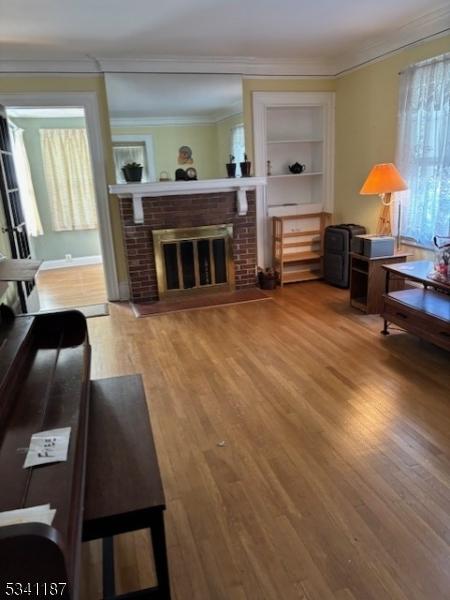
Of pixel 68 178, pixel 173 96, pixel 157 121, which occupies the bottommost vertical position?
pixel 68 178

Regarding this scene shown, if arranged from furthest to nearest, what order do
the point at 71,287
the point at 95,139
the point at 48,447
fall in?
the point at 71,287 → the point at 95,139 → the point at 48,447

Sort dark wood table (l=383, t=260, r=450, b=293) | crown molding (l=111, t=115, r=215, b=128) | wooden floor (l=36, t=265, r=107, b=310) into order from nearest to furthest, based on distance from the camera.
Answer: dark wood table (l=383, t=260, r=450, b=293), crown molding (l=111, t=115, r=215, b=128), wooden floor (l=36, t=265, r=107, b=310)

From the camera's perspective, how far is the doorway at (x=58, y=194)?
20.7 feet

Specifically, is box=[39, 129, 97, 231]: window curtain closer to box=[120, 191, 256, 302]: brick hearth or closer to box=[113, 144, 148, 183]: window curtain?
box=[113, 144, 148, 183]: window curtain

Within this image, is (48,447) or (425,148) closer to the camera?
(48,447)

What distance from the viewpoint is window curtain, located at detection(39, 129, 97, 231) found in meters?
6.57

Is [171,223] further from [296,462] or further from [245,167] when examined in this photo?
[296,462]

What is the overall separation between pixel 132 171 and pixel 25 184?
9.04ft

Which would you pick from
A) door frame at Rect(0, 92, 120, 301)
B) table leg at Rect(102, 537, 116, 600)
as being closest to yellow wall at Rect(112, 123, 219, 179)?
door frame at Rect(0, 92, 120, 301)

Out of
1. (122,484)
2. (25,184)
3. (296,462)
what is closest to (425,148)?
(296,462)

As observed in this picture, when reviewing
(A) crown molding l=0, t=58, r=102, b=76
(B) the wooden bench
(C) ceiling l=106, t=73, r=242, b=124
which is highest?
(A) crown molding l=0, t=58, r=102, b=76

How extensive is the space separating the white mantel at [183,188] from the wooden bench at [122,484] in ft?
10.2

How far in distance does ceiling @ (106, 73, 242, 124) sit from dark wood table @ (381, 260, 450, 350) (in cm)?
256

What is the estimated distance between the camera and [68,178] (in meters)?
6.74
